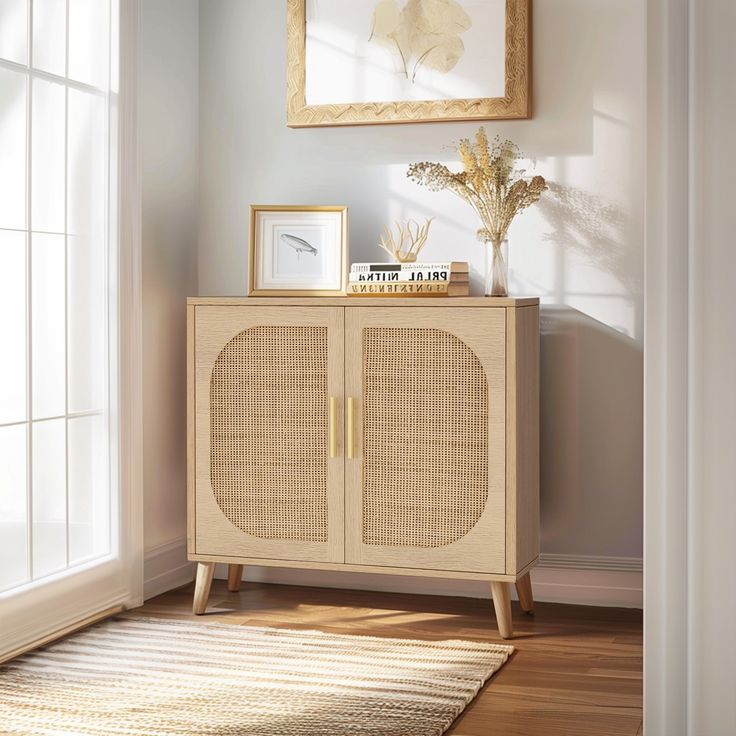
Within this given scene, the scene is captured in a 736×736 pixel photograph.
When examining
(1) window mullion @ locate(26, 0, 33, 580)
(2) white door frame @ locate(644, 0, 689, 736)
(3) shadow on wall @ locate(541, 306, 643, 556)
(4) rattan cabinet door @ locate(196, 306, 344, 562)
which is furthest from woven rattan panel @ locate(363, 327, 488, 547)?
(2) white door frame @ locate(644, 0, 689, 736)

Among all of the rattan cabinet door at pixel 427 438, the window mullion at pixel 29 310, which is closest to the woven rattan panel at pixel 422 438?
the rattan cabinet door at pixel 427 438

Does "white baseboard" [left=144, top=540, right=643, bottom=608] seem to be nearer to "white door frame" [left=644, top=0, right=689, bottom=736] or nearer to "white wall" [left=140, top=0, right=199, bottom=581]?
"white wall" [left=140, top=0, right=199, bottom=581]

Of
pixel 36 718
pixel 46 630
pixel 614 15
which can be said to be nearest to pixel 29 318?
pixel 46 630

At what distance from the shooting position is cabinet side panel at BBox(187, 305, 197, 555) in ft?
10.5

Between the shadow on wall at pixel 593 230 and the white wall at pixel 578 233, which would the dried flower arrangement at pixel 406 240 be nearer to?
the white wall at pixel 578 233

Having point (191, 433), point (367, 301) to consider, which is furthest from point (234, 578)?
point (367, 301)

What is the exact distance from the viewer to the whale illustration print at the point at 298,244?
10.8ft

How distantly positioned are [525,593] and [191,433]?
3.72 feet

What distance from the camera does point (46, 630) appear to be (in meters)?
2.87

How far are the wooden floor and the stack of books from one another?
39.1 inches

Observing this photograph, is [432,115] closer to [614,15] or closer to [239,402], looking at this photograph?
[614,15]

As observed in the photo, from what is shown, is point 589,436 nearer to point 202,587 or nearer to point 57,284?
point 202,587

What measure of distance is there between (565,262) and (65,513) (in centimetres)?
171

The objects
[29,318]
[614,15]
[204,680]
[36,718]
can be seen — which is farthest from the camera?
[614,15]
